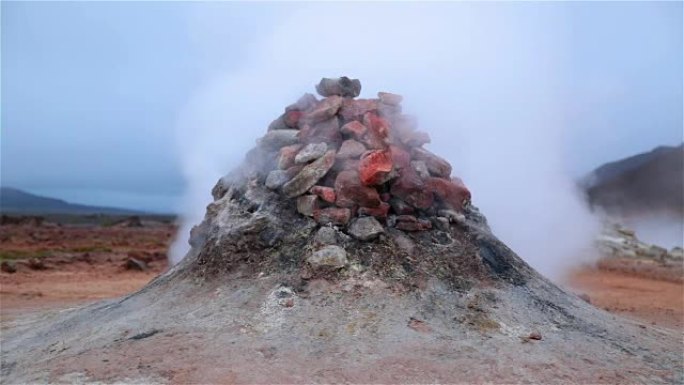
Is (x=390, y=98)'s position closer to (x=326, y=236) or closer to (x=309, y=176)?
(x=309, y=176)

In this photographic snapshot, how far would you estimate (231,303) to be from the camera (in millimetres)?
4609

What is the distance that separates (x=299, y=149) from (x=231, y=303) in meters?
1.61

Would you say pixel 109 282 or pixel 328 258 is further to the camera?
pixel 109 282

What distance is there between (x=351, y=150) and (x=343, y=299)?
1.43 meters

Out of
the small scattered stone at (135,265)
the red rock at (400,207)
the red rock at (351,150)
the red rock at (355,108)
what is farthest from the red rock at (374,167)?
the small scattered stone at (135,265)

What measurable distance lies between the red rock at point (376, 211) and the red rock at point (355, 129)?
0.70 metres

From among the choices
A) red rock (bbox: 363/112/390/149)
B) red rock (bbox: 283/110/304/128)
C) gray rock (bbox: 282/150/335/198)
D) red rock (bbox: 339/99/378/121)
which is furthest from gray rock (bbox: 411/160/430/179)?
red rock (bbox: 283/110/304/128)

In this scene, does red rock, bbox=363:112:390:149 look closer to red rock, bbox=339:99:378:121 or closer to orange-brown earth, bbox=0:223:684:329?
red rock, bbox=339:99:378:121

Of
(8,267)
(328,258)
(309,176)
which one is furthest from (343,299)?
(8,267)

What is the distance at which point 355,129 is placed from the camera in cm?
554

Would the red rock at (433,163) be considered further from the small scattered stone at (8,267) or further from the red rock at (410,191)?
the small scattered stone at (8,267)

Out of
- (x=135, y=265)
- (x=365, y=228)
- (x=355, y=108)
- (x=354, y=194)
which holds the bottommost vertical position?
(x=365, y=228)

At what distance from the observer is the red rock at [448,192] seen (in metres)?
5.56

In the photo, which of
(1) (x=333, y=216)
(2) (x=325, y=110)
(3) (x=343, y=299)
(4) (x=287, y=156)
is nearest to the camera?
(3) (x=343, y=299)
